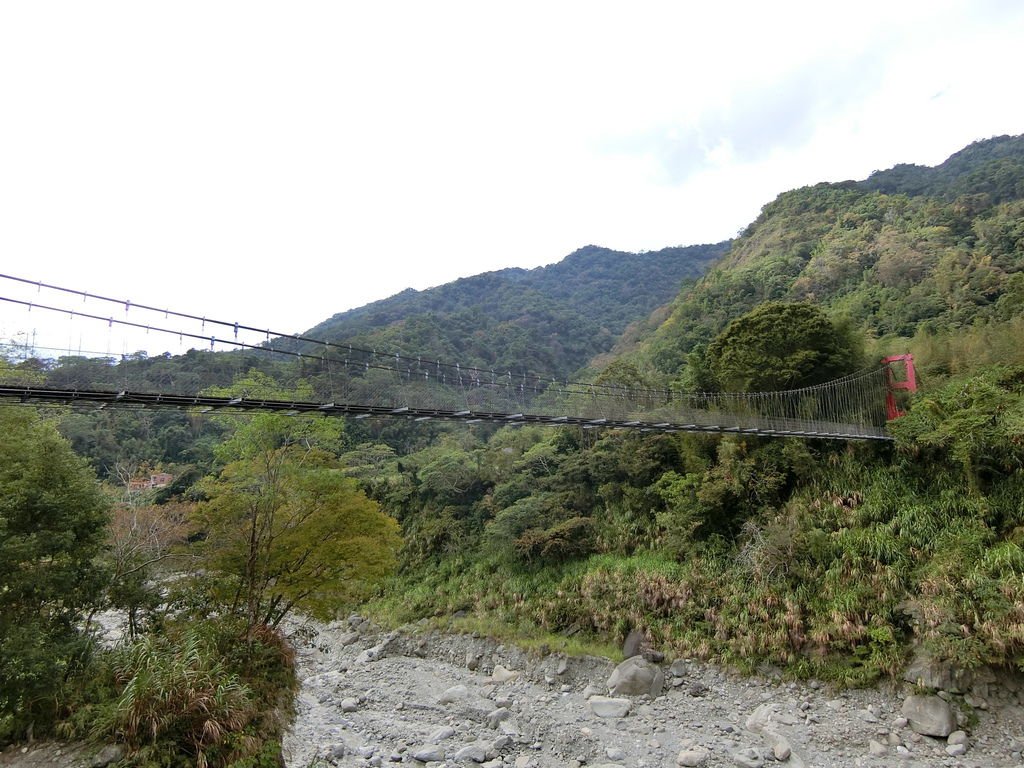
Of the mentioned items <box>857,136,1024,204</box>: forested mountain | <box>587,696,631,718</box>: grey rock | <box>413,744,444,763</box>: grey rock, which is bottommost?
<box>587,696,631,718</box>: grey rock

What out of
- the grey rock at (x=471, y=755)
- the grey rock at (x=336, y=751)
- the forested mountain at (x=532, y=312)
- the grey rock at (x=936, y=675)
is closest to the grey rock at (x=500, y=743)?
the grey rock at (x=471, y=755)

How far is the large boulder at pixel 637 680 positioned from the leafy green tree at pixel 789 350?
591 cm

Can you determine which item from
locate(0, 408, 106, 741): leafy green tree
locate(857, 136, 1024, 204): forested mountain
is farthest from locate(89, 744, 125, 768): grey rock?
locate(857, 136, 1024, 204): forested mountain

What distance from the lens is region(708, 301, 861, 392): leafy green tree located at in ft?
36.0

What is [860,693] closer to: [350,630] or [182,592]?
[182,592]

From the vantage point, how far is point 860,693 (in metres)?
6.92

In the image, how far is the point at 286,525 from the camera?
24.3 feet

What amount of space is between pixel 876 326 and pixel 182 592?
59.6 ft

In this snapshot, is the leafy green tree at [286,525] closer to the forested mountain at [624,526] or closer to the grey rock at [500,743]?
the forested mountain at [624,526]

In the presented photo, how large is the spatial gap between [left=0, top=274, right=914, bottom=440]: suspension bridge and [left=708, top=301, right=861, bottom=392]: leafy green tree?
374mm

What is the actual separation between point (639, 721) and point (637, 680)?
0.83 meters

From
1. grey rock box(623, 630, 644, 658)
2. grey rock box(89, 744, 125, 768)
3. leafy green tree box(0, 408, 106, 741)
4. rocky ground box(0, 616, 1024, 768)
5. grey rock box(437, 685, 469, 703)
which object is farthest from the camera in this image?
grey rock box(623, 630, 644, 658)

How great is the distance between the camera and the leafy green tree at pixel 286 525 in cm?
721

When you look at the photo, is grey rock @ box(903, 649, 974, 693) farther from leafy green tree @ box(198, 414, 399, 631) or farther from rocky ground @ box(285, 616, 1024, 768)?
leafy green tree @ box(198, 414, 399, 631)
